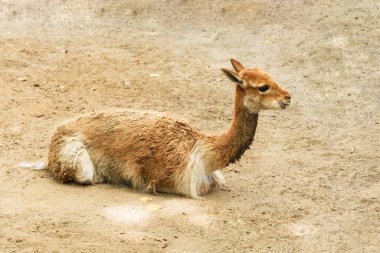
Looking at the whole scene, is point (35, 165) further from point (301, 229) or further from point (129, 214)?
point (301, 229)

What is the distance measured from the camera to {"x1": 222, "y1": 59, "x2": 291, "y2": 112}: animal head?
7113 mm

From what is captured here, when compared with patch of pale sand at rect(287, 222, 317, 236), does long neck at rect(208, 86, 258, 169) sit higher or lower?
higher

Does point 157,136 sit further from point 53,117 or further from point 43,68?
point 43,68

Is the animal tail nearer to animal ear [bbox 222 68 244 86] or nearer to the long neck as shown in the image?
the long neck

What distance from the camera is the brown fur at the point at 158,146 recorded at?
283 inches

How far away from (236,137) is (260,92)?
0.53m

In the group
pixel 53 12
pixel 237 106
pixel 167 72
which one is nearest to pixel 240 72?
pixel 237 106

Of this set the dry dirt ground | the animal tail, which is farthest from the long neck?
the animal tail

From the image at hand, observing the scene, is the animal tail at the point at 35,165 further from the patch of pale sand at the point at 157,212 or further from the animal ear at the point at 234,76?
the animal ear at the point at 234,76

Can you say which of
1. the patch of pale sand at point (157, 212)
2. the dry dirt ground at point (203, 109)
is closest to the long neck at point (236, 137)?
the dry dirt ground at point (203, 109)

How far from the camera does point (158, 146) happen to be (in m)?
7.35

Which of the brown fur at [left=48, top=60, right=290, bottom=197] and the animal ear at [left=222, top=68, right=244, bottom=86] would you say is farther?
the brown fur at [left=48, top=60, right=290, bottom=197]

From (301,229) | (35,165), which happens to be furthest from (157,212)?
(35,165)

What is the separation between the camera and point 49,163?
759 centimetres
